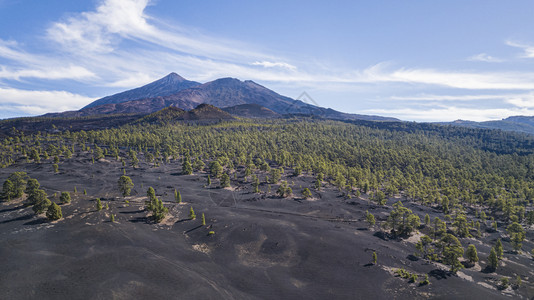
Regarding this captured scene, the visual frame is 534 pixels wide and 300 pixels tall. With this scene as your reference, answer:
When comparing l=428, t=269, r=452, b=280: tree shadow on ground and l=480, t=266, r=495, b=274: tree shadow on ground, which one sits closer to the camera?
l=428, t=269, r=452, b=280: tree shadow on ground

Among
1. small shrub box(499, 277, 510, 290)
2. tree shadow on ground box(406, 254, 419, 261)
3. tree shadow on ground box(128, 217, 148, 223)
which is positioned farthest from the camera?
tree shadow on ground box(128, 217, 148, 223)

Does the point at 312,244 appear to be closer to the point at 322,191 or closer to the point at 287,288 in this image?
the point at 287,288

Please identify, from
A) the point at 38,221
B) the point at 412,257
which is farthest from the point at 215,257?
the point at 412,257

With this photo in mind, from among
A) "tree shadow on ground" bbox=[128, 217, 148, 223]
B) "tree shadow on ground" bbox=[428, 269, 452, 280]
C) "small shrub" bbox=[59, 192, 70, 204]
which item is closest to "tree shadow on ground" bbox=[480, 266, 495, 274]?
"tree shadow on ground" bbox=[428, 269, 452, 280]

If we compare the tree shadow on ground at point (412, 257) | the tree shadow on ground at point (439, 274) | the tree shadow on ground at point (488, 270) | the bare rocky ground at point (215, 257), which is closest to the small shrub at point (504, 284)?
the bare rocky ground at point (215, 257)

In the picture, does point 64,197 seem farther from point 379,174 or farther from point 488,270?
point 379,174

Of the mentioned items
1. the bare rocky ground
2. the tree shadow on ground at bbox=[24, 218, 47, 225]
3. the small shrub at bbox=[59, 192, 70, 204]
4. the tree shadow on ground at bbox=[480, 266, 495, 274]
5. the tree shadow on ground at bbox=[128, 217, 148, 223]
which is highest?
the small shrub at bbox=[59, 192, 70, 204]

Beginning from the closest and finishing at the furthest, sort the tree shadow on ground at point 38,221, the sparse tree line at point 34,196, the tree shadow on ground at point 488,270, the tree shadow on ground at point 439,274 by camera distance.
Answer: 1. the tree shadow on ground at point 439,274
2. the tree shadow on ground at point 488,270
3. the tree shadow on ground at point 38,221
4. the sparse tree line at point 34,196

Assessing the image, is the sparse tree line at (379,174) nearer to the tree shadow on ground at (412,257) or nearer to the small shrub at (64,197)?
the tree shadow on ground at (412,257)

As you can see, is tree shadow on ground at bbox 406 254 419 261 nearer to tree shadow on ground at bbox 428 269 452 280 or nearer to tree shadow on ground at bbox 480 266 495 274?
tree shadow on ground at bbox 428 269 452 280
